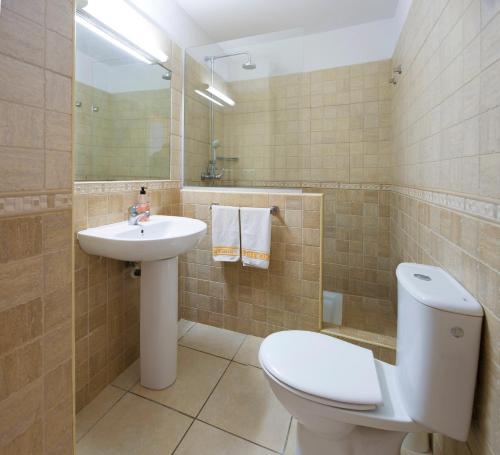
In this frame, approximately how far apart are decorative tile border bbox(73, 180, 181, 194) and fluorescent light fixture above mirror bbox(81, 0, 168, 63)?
2.73ft

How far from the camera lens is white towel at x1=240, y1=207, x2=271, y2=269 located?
5.93 ft

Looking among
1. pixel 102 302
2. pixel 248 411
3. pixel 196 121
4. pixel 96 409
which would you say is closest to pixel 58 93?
pixel 102 302

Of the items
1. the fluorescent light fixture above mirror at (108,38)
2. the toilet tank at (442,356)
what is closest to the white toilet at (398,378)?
the toilet tank at (442,356)

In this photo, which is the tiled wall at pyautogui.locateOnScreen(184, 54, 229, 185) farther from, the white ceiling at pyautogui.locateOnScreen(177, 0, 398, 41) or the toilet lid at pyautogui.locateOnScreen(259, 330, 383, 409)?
the toilet lid at pyautogui.locateOnScreen(259, 330, 383, 409)

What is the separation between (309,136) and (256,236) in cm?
137

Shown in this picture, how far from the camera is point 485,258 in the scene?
29.9 inches

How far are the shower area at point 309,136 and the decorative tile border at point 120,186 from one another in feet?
0.82

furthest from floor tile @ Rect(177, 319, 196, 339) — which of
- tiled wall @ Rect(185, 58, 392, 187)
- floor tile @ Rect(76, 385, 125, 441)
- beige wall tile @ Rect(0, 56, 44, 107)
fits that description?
beige wall tile @ Rect(0, 56, 44, 107)

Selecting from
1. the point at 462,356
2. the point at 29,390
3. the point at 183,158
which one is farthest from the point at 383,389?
the point at 183,158

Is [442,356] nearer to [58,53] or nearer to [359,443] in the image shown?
[359,443]

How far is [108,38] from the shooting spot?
1.56 meters

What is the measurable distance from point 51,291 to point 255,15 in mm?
2506

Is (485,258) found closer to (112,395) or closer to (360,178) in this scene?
(112,395)

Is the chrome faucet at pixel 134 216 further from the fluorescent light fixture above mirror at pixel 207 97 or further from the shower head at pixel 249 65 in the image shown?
the shower head at pixel 249 65
